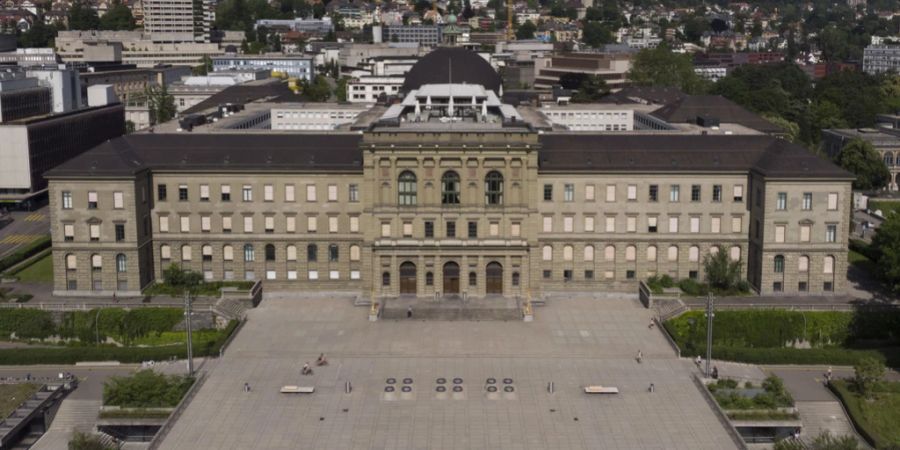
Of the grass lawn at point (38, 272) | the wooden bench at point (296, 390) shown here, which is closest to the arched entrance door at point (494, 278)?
the wooden bench at point (296, 390)

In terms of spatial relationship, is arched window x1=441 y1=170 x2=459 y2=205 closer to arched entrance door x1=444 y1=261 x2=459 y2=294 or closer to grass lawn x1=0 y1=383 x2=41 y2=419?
arched entrance door x1=444 y1=261 x2=459 y2=294

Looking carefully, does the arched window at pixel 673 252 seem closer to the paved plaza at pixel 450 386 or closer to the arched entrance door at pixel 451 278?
the paved plaza at pixel 450 386

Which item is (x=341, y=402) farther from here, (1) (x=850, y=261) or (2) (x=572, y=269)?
(1) (x=850, y=261)

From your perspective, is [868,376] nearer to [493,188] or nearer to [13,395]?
[493,188]

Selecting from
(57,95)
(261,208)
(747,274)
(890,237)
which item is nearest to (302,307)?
(261,208)

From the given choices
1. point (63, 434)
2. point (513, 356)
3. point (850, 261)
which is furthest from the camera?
point (850, 261)

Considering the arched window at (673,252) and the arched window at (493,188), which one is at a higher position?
the arched window at (493,188)

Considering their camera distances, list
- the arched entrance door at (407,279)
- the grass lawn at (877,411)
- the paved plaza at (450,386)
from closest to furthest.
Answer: the paved plaza at (450,386) → the grass lawn at (877,411) → the arched entrance door at (407,279)
